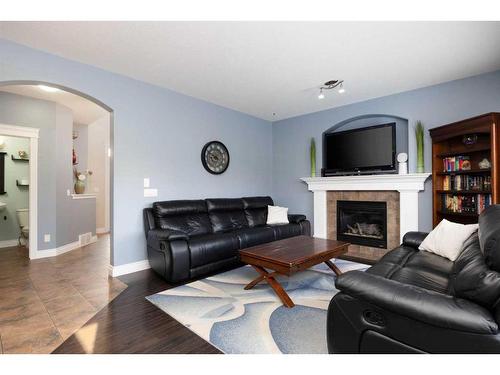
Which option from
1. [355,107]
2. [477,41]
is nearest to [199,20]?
[477,41]

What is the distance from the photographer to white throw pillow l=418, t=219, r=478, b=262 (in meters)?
2.16

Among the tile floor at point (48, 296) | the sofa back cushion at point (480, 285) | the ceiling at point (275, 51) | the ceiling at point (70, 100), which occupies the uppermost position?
the ceiling at point (70, 100)

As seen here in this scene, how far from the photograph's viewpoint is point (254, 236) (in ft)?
11.5

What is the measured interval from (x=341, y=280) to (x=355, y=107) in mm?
3696

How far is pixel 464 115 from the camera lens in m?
3.28

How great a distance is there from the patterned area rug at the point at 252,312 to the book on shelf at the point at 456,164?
2.23 m

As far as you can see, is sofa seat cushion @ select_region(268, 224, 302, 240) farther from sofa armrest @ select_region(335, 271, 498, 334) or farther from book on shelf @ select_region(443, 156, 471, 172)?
sofa armrest @ select_region(335, 271, 498, 334)

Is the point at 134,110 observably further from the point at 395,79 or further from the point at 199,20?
the point at 395,79

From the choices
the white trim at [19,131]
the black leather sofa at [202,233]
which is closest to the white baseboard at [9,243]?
the white trim at [19,131]

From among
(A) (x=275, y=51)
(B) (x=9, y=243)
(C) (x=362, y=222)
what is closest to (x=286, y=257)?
(A) (x=275, y=51)

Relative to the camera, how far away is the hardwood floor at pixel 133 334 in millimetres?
1658

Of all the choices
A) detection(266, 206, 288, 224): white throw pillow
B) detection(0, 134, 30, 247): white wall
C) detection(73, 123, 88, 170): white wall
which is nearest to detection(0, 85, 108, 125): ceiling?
detection(73, 123, 88, 170): white wall

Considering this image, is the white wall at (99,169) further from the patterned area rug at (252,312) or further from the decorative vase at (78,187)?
the patterned area rug at (252,312)

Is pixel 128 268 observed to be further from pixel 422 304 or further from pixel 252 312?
pixel 422 304
